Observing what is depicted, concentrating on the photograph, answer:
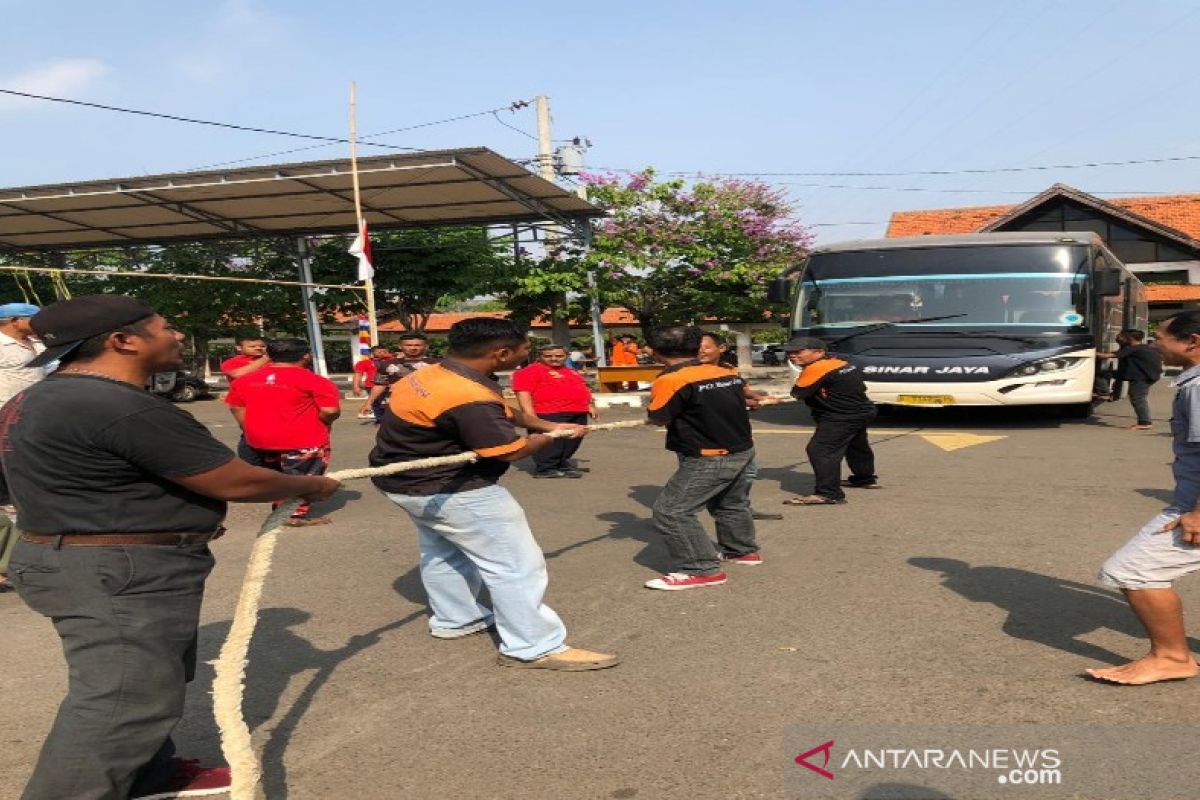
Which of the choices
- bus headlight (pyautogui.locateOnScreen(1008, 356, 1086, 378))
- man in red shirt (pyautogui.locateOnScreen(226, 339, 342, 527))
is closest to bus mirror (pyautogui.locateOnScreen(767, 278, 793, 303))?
bus headlight (pyautogui.locateOnScreen(1008, 356, 1086, 378))

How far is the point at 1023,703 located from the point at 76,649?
3.29 metres

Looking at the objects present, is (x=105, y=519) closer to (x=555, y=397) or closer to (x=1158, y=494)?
(x=555, y=397)

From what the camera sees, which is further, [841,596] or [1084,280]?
[1084,280]

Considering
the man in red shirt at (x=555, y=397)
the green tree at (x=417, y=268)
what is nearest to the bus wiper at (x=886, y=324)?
the man in red shirt at (x=555, y=397)

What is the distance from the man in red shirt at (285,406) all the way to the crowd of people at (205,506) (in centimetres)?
166

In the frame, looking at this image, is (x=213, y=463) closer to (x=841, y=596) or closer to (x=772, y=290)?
(x=841, y=596)

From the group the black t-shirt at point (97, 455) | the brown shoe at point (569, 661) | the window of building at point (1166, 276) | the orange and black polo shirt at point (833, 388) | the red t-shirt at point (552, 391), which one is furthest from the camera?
the window of building at point (1166, 276)

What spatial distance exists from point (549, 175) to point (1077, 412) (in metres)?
15.1

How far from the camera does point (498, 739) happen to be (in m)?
3.34

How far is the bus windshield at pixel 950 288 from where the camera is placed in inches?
446

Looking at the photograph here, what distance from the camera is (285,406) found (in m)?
7.09

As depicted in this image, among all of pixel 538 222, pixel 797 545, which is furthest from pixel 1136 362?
pixel 538 222

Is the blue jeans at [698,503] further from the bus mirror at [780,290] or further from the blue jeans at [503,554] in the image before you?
the bus mirror at [780,290]

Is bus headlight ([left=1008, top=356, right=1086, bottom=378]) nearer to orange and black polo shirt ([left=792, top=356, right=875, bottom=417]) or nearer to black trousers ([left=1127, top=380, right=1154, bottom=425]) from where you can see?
black trousers ([left=1127, top=380, right=1154, bottom=425])
